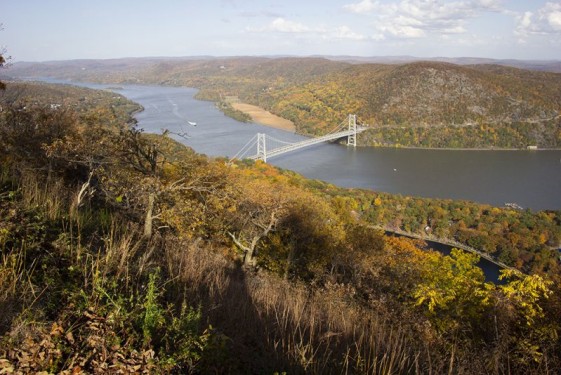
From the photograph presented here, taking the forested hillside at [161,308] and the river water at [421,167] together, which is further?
the river water at [421,167]

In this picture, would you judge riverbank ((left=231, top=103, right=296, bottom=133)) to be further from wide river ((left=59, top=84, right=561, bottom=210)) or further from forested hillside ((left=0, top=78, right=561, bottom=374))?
forested hillside ((left=0, top=78, right=561, bottom=374))

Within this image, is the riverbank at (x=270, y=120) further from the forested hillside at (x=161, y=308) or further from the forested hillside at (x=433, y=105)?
the forested hillside at (x=161, y=308)

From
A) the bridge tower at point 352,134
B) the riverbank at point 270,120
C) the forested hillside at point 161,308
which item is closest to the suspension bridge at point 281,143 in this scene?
the bridge tower at point 352,134

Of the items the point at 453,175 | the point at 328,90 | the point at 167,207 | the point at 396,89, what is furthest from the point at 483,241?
the point at 328,90

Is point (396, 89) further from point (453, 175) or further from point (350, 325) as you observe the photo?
point (350, 325)

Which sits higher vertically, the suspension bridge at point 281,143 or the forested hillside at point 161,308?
the forested hillside at point 161,308

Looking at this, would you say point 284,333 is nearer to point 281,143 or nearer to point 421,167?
point 421,167

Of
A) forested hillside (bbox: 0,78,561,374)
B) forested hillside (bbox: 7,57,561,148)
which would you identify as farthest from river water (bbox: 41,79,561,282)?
forested hillside (bbox: 0,78,561,374)
